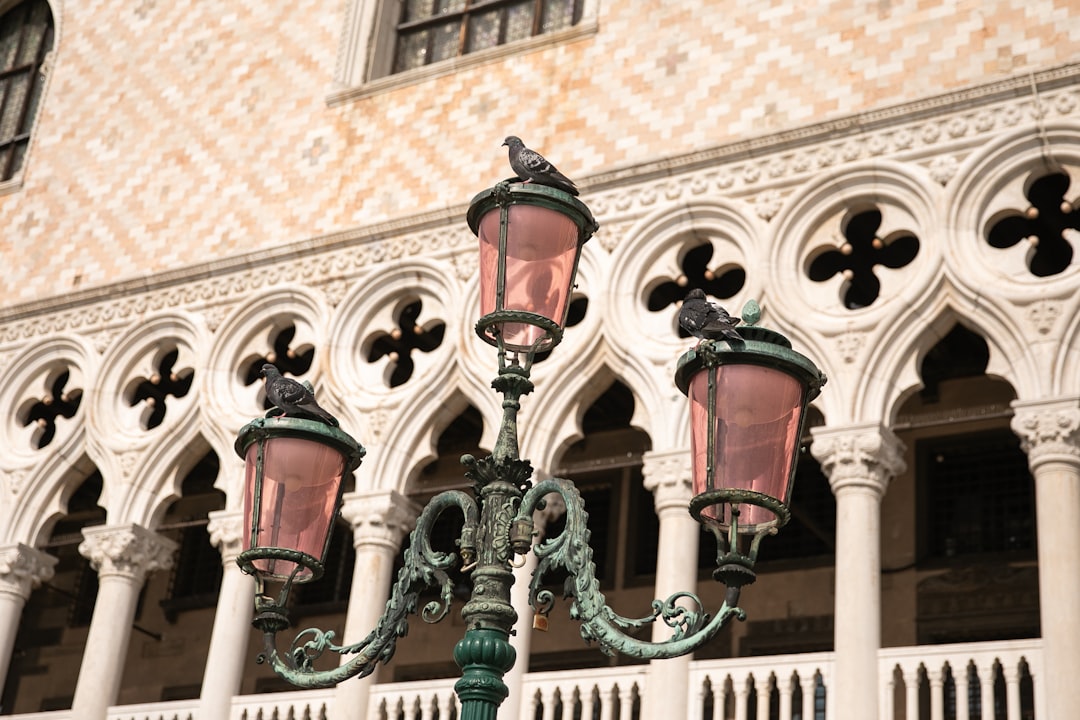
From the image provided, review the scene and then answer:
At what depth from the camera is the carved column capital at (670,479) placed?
996 centimetres

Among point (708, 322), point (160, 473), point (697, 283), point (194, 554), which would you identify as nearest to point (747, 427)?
point (708, 322)

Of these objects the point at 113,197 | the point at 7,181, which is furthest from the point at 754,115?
the point at 7,181

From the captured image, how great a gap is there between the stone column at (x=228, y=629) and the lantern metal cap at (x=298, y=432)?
5.29 m

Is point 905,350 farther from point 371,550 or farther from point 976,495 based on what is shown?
point 371,550

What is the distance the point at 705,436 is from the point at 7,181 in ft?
36.0

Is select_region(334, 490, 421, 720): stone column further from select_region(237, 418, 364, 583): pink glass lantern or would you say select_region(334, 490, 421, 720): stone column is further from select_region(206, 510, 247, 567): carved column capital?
select_region(237, 418, 364, 583): pink glass lantern

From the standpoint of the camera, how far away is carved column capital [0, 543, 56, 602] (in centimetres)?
1238

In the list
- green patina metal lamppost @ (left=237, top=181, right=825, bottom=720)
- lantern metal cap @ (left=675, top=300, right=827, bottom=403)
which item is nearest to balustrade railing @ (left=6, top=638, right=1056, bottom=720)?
green patina metal lamppost @ (left=237, top=181, right=825, bottom=720)

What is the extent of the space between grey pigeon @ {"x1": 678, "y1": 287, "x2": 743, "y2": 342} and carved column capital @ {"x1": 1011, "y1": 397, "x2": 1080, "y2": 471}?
446 centimetres

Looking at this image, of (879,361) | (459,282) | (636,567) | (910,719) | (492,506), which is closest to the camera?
(492,506)

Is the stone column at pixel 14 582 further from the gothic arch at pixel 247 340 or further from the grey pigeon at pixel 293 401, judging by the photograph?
the grey pigeon at pixel 293 401

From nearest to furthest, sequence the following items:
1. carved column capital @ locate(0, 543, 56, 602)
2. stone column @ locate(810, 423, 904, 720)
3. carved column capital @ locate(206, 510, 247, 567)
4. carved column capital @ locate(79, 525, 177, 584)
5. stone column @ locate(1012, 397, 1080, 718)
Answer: stone column @ locate(1012, 397, 1080, 718) → stone column @ locate(810, 423, 904, 720) → carved column capital @ locate(206, 510, 247, 567) → carved column capital @ locate(79, 525, 177, 584) → carved column capital @ locate(0, 543, 56, 602)

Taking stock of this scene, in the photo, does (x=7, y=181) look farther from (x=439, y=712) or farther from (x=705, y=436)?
(x=705, y=436)

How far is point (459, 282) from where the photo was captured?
11383 millimetres
